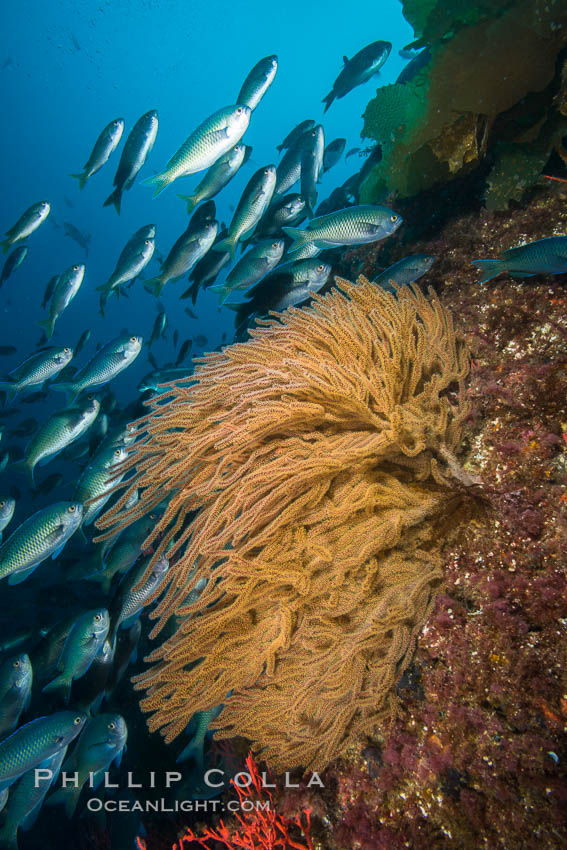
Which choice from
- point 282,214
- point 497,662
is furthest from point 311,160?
point 497,662

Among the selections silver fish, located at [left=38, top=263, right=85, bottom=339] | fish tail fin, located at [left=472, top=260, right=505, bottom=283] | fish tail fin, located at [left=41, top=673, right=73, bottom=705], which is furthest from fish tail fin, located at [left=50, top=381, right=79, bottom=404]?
fish tail fin, located at [left=472, top=260, right=505, bottom=283]

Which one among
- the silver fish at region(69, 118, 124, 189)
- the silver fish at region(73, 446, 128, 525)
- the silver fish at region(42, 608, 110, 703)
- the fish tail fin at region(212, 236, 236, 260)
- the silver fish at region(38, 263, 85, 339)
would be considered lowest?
the silver fish at region(42, 608, 110, 703)

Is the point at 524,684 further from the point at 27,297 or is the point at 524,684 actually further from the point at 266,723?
the point at 27,297

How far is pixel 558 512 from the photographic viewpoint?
1806 millimetres

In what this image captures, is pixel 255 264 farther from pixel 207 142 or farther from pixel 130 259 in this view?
pixel 130 259

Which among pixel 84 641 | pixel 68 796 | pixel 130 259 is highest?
pixel 130 259

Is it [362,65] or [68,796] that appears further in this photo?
[362,65]

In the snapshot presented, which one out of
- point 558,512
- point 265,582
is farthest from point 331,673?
point 558,512

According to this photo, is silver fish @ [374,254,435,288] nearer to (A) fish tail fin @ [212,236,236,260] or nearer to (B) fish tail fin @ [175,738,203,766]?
(A) fish tail fin @ [212,236,236,260]

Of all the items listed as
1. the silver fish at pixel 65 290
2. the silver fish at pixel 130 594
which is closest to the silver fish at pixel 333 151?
the silver fish at pixel 65 290

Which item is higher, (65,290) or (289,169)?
(65,290)

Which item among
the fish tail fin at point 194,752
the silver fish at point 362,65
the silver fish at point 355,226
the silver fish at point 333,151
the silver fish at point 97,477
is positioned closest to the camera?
the silver fish at point 355,226

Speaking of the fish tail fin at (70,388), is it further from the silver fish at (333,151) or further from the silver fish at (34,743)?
the silver fish at (333,151)

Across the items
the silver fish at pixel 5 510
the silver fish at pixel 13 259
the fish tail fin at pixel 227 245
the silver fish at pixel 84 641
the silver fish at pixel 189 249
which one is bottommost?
the silver fish at pixel 84 641
